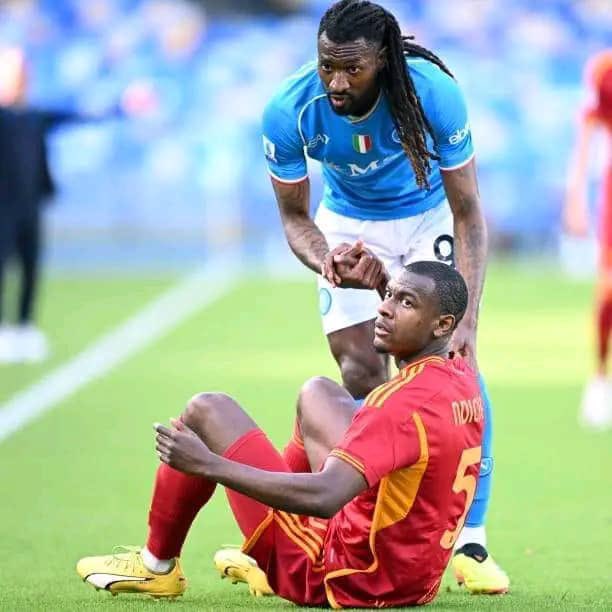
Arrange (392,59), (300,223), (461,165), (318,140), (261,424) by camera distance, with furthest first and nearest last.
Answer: (261,424)
(300,223)
(318,140)
(461,165)
(392,59)

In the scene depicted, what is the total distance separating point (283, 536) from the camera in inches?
204

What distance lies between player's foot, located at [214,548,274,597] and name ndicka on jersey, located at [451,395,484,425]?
97 centimetres

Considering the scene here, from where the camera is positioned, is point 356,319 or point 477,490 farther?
point 356,319

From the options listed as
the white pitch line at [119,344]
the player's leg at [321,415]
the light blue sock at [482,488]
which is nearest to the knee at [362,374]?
the light blue sock at [482,488]

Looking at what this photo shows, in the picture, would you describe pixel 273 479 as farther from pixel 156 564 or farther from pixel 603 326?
pixel 603 326

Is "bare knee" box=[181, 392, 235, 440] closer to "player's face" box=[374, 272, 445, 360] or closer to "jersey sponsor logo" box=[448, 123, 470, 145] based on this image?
"player's face" box=[374, 272, 445, 360]

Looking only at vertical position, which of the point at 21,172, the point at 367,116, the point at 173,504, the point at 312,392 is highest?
the point at 367,116

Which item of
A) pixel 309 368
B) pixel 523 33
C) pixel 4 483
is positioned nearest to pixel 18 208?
pixel 309 368

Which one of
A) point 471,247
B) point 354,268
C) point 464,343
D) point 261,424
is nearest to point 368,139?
point 471,247

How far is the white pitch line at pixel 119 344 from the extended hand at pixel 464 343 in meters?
4.76

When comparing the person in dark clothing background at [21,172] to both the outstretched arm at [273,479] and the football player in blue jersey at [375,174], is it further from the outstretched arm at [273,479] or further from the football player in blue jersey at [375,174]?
the outstretched arm at [273,479]

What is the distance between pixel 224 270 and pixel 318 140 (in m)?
17.4

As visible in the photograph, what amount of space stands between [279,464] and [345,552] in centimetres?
37

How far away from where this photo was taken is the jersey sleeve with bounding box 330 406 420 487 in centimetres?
469
